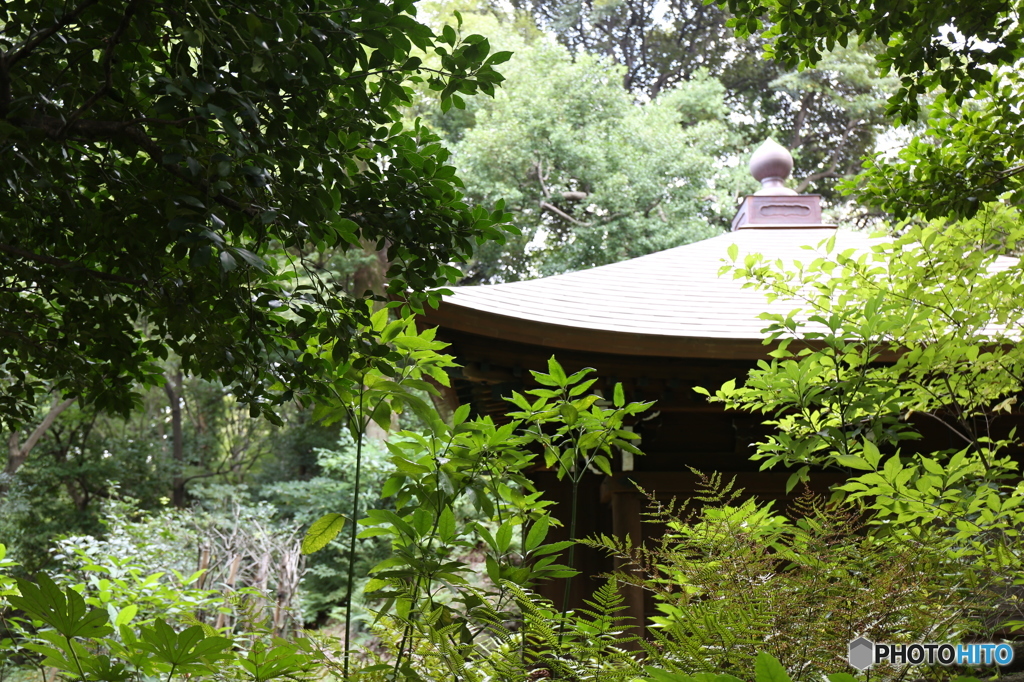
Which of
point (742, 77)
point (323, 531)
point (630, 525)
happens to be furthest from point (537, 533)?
point (742, 77)

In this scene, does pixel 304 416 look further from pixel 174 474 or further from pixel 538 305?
pixel 538 305

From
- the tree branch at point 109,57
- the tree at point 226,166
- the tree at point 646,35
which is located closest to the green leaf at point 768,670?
the tree at point 226,166

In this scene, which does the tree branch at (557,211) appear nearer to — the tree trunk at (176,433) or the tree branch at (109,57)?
the tree trunk at (176,433)

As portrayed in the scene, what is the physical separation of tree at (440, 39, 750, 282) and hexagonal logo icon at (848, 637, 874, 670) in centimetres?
1142

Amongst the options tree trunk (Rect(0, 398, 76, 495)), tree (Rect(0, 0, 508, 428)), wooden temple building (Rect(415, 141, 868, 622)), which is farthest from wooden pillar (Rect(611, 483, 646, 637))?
tree trunk (Rect(0, 398, 76, 495))

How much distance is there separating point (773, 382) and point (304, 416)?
1375cm

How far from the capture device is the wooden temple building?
11.1 feet

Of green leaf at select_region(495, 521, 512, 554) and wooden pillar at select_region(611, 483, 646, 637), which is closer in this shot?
green leaf at select_region(495, 521, 512, 554)

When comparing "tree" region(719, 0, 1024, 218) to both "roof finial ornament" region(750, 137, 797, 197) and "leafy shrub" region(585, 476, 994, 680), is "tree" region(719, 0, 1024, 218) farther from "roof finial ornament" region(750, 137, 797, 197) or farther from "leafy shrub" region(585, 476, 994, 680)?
"roof finial ornament" region(750, 137, 797, 197)

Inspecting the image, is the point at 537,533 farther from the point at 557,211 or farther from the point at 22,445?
the point at 22,445

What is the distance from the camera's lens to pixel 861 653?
1.15m

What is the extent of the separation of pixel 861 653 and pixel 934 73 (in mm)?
1746

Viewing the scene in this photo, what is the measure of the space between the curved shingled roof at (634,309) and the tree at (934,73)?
14.6 inches

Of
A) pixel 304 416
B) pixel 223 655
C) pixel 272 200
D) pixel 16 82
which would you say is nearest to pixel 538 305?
pixel 272 200
